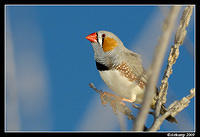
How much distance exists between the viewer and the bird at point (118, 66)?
4.18 m

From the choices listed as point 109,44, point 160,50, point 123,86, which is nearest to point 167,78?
point 123,86

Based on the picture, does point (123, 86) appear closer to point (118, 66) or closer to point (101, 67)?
point (118, 66)

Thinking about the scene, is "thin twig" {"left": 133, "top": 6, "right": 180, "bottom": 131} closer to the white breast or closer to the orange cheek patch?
the white breast

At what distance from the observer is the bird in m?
4.18

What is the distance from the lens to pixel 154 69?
1.16 meters

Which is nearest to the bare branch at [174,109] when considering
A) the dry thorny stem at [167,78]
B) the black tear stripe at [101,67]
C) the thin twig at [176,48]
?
the dry thorny stem at [167,78]

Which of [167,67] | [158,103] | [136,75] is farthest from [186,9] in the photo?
[136,75]

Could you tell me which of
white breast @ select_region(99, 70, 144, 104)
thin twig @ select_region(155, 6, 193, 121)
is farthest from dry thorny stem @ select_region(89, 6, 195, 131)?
white breast @ select_region(99, 70, 144, 104)

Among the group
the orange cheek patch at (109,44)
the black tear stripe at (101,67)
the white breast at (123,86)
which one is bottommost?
the white breast at (123,86)

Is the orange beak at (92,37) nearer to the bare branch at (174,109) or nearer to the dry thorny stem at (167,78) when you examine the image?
the dry thorny stem at (167,78)

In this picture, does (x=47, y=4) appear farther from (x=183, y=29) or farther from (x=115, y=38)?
(x=183, y=29)

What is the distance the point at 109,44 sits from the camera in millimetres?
4398

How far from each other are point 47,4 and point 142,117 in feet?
10.7

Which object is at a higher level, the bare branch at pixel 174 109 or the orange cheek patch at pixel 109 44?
the orange cheek patch at pixel 109 44
